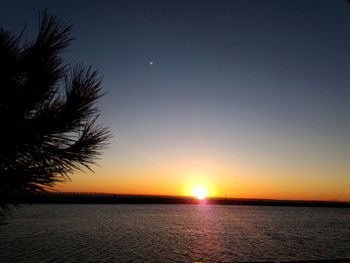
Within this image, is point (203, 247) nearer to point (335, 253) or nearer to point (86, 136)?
point (335, 253)

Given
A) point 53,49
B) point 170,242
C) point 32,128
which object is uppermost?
point 53,49

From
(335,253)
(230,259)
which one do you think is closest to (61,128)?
(230,259)

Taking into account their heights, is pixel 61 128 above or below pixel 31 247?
above

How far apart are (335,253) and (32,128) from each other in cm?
2043

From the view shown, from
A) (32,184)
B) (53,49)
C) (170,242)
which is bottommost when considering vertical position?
(170,242)

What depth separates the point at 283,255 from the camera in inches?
615

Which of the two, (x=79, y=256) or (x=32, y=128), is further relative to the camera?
(x=79, y=256)

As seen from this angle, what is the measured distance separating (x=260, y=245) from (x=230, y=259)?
240 inches

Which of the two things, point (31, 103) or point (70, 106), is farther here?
point (70, 106)

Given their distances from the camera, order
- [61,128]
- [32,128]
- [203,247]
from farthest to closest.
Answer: [203,247], [61,128], [32,128]

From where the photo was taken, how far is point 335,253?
1656cm

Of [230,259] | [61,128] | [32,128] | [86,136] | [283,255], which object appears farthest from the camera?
[283,255]

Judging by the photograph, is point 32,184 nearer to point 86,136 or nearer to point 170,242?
point 86,136

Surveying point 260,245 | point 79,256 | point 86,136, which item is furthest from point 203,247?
point 86,136
